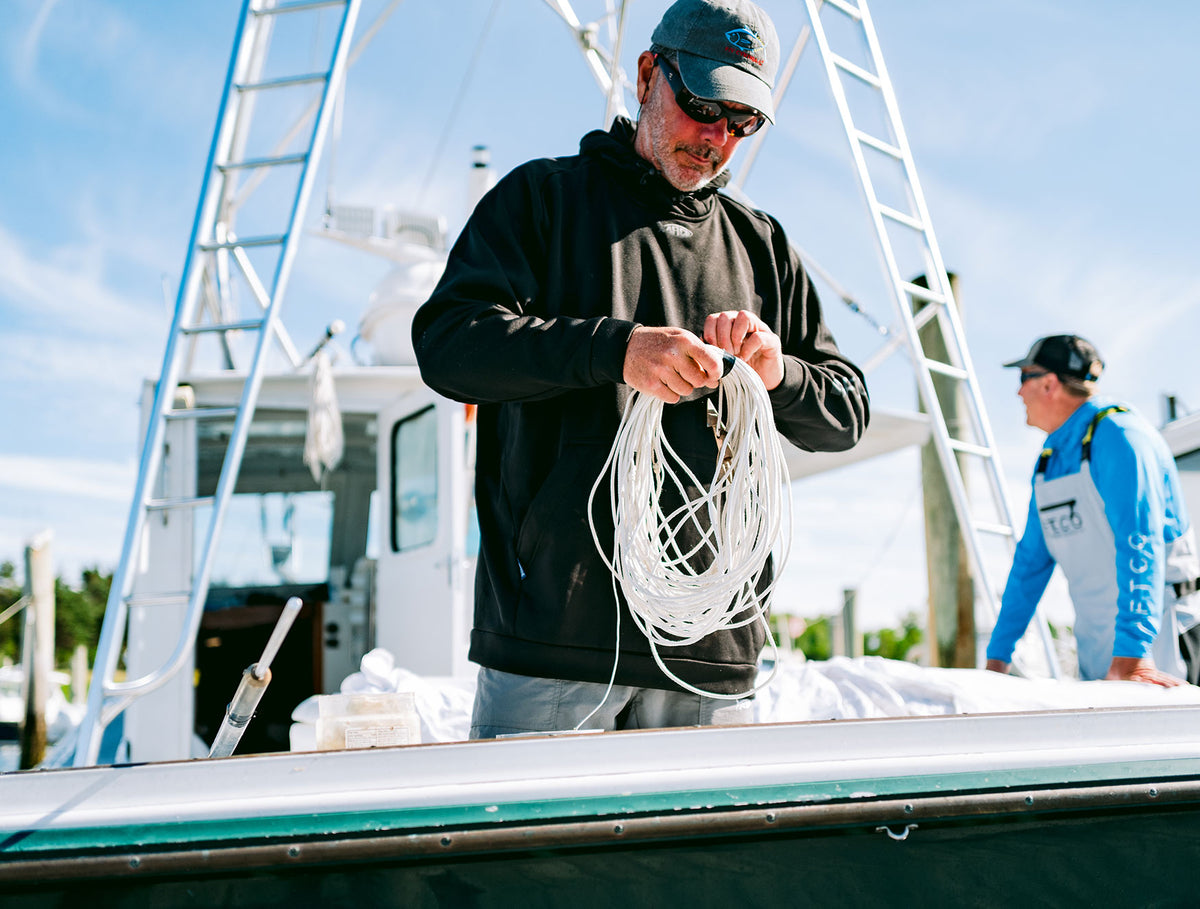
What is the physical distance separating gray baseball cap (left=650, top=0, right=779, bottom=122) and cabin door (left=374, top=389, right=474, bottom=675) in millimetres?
3521

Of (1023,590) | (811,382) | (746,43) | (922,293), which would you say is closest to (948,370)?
(922,293)

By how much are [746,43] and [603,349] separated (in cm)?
63

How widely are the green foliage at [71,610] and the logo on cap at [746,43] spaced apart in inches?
1750

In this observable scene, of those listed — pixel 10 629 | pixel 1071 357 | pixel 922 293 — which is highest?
pixel 922 293

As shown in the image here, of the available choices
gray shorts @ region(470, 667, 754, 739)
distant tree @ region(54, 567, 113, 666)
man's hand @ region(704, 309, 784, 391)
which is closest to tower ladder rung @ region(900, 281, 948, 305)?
man's hand @ region(704, 309, 784, 391)

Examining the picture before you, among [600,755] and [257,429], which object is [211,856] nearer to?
[600,755]

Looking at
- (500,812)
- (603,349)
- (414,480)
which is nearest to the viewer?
(500,812)

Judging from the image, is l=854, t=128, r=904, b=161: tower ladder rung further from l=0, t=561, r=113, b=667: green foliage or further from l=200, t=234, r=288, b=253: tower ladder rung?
l=0, t=561, r=113, b=667: green foliage

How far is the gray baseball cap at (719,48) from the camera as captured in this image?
5.41 ft

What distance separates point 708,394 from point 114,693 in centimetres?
225

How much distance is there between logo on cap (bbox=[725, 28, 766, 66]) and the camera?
5.49 feet

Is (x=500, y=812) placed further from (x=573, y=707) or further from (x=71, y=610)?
A: (x=71, y=610)

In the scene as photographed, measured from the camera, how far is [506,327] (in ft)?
4.97

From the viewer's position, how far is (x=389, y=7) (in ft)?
17.8
